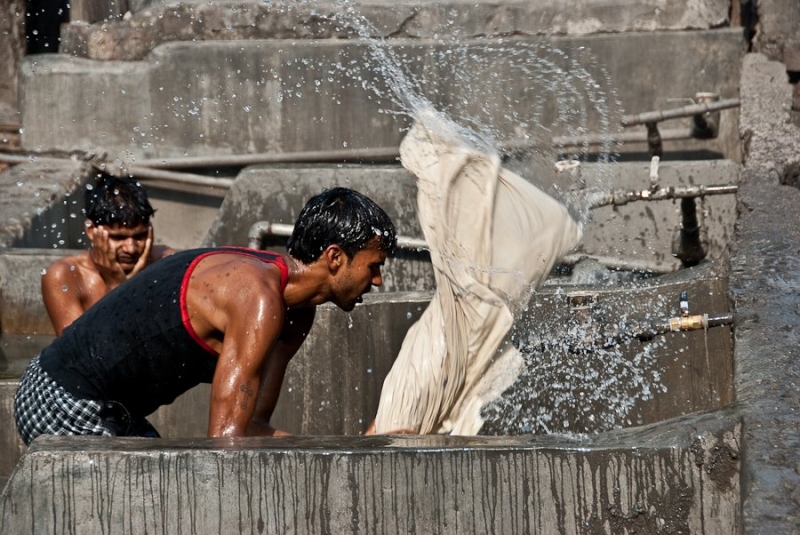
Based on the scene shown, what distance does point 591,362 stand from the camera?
15.8 feet

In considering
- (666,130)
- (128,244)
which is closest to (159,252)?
(128,244)

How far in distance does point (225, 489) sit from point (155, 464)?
0.18 metres

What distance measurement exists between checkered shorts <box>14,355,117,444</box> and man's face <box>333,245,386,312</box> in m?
0.80

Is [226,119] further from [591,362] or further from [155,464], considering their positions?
[155,464]

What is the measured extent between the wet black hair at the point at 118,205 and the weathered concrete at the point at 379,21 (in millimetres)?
3950

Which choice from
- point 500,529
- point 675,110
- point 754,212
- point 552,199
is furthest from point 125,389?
point 675,110

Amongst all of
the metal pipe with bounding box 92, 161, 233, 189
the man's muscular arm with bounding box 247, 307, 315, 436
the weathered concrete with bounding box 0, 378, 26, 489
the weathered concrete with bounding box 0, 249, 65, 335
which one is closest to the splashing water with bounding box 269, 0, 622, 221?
the metal pipe with bounding box 92, 161, 233, 189

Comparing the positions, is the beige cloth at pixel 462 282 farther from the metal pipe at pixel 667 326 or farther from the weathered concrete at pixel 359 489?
the weathered concrete at pixel 359 489

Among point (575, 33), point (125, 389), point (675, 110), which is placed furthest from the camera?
point (575, 33)

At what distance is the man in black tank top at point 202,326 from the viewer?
322 cm

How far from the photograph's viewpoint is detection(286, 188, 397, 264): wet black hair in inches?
134

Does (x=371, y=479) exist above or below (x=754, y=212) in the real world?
below

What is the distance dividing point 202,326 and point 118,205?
1.68m

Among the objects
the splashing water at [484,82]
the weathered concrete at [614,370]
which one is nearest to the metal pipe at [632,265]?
the weathered concrete at [614,370]
